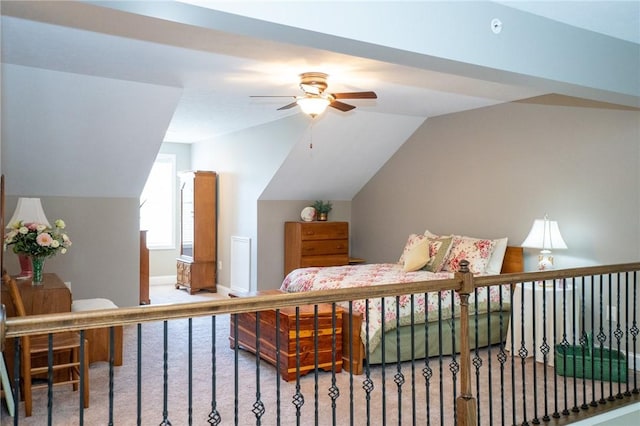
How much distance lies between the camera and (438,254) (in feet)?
18.0

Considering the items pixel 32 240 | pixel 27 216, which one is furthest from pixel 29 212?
pixel 32 240

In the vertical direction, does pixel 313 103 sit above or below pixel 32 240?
above

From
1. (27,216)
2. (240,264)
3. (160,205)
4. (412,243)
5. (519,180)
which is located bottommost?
(240,264)

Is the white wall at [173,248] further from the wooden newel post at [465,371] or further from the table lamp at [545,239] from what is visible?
the wooden newel post at [465,371]

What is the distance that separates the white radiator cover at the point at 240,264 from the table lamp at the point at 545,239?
369 centimetres

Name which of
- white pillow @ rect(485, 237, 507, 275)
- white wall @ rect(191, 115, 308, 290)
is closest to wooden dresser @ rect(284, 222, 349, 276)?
white wall @ rect(191, 115, 308, 290)

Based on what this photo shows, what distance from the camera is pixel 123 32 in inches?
99.7

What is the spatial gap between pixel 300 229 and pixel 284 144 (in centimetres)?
116

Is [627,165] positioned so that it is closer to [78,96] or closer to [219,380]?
[219,380]

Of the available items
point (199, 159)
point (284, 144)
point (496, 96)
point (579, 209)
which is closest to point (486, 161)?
point (496, 96)

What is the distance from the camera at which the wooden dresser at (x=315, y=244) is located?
683cm

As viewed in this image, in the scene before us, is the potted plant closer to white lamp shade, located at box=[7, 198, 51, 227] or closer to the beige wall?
the beige wall

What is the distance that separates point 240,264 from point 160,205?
2.36 m

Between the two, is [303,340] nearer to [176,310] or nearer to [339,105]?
[339,105]
